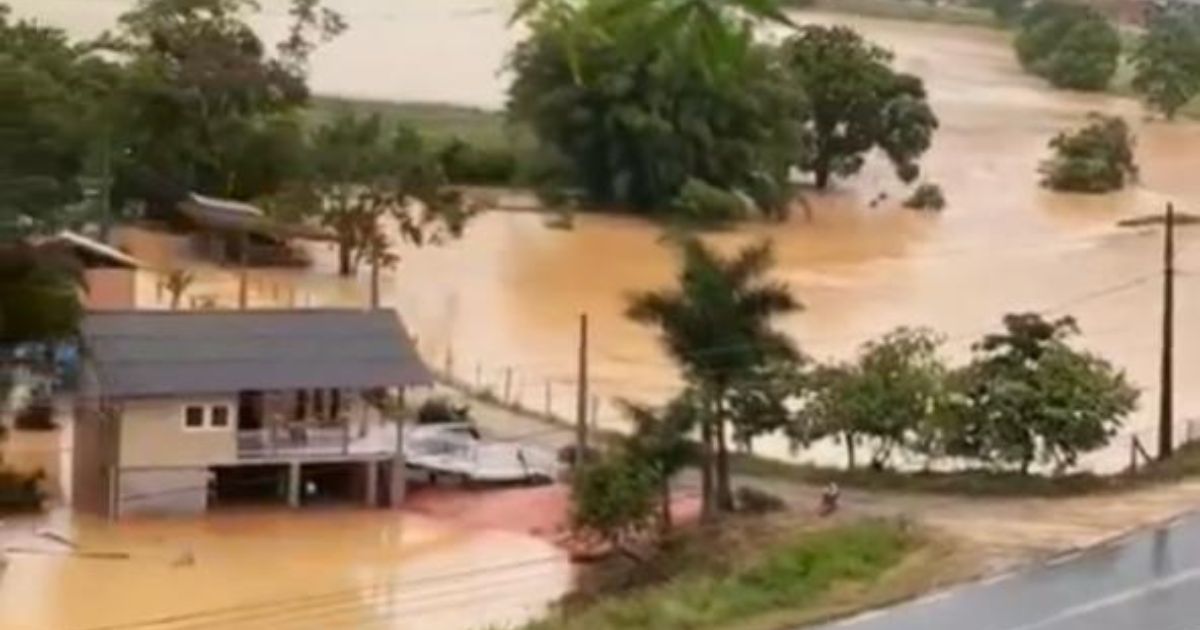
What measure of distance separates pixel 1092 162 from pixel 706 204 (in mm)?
2770

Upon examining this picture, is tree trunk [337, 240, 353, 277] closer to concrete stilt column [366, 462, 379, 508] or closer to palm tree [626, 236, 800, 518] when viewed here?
concrete stilt column [366, 462, 379, 508]

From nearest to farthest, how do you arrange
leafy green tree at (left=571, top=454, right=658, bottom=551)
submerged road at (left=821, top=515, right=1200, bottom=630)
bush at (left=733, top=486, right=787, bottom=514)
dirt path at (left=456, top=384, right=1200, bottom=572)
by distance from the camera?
submerged road at (left=821, top=515, right=1200, bottom=630) < dirt path at (left=456, top=384, right=1200, bottom=572) < leafy green tree at (left=571, top=454, right=658, bottom=551) < bush at (left=733, top=486, right=787, bottom=514)

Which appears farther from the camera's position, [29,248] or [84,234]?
[84,234]

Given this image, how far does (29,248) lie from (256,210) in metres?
3.07

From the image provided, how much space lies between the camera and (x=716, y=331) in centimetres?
547

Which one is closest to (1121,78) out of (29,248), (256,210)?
(256,210)

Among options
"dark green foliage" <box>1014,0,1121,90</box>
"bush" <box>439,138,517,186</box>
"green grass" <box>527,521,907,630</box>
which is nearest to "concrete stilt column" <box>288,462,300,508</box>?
"green grass" <box>527,521,907,630</box>

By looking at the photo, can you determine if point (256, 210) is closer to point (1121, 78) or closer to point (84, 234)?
point (84, 234)

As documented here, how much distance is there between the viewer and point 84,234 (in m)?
9.70

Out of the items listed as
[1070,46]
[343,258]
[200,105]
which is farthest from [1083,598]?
[1070,46]

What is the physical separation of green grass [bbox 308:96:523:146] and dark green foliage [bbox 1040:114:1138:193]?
10.4ft

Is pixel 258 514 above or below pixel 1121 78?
below

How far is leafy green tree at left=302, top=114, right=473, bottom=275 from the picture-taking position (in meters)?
10.2

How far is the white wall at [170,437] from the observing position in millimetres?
6348
